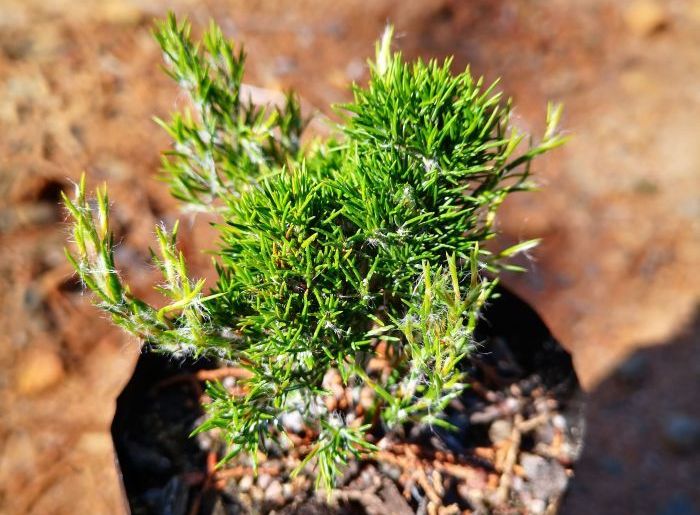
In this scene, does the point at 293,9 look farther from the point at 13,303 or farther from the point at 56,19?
the point at 13,303

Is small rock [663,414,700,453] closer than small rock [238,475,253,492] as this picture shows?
No

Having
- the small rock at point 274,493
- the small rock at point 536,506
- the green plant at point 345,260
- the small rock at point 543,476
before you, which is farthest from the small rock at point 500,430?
the small rock at point 274,493

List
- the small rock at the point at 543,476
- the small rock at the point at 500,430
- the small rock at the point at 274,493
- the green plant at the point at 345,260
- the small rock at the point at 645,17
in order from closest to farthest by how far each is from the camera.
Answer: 1. the green plant at the point at 345,260
2. the small rock at the point at 274,493
3. the small rock at the point at 543,476
4. the small rock at the point at 500,430
5. the small rock at the point at 645,17

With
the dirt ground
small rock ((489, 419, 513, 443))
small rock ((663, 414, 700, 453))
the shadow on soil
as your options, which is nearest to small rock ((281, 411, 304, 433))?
the dirt ground

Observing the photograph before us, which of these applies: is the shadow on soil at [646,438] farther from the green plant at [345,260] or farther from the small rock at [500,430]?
the green plant at [345,260]

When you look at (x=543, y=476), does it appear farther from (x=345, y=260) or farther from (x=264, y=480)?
(x=345, y=260)

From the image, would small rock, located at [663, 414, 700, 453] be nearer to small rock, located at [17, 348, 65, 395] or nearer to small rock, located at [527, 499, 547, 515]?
small rock, located at [527, 499, 547, 515]
